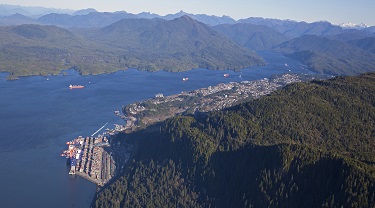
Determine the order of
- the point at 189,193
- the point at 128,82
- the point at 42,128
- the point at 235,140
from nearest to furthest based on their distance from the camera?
the point at 189,193, the point at 235,140, the point at 42,128, the point at 128,82

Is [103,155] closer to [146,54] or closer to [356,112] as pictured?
[356,112]

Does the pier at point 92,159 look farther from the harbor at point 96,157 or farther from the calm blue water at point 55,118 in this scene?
the calm blue water at point 55,118

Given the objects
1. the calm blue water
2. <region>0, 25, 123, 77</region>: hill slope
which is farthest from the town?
<region>0, 25, 123, 77</region>: hill slope

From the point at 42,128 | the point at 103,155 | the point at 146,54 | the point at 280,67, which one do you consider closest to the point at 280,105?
the point at 103,155

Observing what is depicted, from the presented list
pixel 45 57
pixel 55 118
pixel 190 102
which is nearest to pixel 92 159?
pixel 55 118

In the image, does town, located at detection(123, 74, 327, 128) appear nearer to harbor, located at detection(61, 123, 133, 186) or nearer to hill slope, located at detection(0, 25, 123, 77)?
harbor, located at detection(61, 123, 133, 186)

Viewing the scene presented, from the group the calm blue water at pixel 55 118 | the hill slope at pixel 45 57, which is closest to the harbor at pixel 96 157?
the calm blue water at pixel 55 118

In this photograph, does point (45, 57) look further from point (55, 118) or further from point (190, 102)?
point (190, 102)
